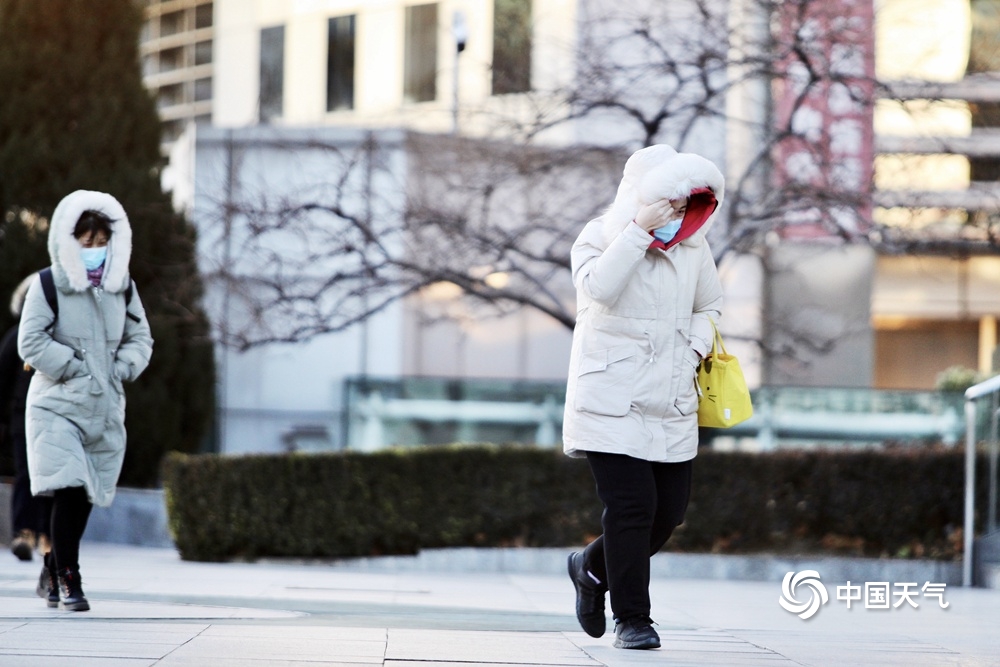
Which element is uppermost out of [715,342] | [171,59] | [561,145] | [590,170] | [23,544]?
[171,59]

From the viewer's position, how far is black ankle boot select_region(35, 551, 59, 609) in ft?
19.1

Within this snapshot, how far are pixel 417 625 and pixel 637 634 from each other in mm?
1099

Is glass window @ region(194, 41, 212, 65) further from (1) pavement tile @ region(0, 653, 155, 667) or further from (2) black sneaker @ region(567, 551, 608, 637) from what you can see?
(1) pavement tile @ region(0, 653, 155, 667)

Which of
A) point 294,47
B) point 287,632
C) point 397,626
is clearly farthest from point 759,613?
point 294,47

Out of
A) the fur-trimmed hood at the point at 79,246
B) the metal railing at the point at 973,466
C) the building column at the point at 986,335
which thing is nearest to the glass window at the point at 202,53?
the building column at the point at 986,335

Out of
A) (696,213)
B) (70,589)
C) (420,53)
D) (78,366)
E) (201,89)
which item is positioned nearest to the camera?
(696,213)

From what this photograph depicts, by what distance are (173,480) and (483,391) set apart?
4.46 m

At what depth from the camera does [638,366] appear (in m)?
4.91

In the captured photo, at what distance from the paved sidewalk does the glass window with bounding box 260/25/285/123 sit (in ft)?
47.3

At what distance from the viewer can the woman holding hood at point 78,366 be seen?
580 centimetres

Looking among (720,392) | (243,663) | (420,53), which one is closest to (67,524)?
(243,663)

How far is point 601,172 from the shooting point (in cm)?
1195

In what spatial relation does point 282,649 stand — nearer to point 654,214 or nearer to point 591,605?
point 591,605

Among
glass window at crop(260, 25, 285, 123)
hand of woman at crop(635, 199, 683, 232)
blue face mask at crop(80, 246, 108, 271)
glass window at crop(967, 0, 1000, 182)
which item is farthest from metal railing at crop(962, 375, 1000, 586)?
glass window at crop(260, 25, 285, 123)
